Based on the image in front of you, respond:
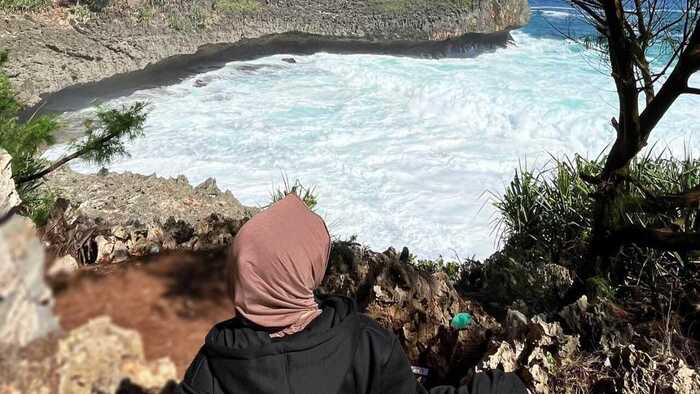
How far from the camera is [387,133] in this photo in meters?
13.9

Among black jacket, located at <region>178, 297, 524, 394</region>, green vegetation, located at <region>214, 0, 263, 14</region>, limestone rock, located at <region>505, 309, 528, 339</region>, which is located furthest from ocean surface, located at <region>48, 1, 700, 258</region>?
black jacket, located at <region>178, 297, 524, 394</region>

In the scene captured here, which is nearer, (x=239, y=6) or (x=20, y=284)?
(x=20, y=284)

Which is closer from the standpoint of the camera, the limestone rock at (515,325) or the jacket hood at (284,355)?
the jacket hood at (284,355)

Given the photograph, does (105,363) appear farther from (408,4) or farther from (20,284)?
(408,4)

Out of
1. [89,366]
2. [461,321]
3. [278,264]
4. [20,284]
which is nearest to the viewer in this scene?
[20,284]

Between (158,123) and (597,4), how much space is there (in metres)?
11.6

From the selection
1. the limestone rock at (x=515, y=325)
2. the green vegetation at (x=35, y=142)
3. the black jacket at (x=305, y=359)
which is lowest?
the green vegetation at (x=35, y=142)

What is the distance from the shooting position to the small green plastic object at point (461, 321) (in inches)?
110

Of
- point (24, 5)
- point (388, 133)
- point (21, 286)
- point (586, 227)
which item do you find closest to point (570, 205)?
point (586, 227)

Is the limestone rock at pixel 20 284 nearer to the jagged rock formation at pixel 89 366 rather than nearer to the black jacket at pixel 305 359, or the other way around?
the jagged rock formation at pixel 89 366

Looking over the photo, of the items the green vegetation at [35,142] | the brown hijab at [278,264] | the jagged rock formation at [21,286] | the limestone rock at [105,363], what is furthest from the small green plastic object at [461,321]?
the green vegetation at [35,142]

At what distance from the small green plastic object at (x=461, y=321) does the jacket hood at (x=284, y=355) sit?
1.34 meters

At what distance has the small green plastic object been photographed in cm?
280

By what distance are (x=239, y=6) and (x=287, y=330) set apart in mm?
18911
